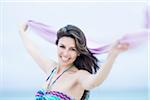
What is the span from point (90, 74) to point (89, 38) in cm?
28

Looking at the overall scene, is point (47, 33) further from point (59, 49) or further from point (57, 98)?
A: point (57, 98)

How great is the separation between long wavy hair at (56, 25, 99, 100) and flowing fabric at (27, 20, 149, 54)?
0.04 metres

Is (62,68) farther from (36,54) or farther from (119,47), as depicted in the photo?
(119,47)

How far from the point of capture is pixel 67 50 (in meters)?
1.85

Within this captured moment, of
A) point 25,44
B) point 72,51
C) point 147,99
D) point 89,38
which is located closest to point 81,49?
point 72,51

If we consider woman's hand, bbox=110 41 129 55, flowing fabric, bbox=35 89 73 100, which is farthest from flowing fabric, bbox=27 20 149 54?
flowing fabric, bbox=35 89 73 100

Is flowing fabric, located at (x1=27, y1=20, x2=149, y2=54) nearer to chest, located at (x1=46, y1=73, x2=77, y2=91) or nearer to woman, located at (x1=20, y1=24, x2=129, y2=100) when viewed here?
woman, located at (x1=20, y1=24, x2=129, y2=100)

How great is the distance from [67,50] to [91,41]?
0.56 feet

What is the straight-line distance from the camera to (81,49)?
1.84 metres

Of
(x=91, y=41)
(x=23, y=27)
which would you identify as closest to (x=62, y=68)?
(x=91, y=41)

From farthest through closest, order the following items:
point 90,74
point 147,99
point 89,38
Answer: point 147,99, point 89,38, point 90,74

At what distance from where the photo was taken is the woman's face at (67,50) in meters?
1.84

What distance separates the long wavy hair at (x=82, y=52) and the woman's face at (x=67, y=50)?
17mm

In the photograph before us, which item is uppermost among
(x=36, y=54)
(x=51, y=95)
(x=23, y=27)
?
(x=23, y=27)
